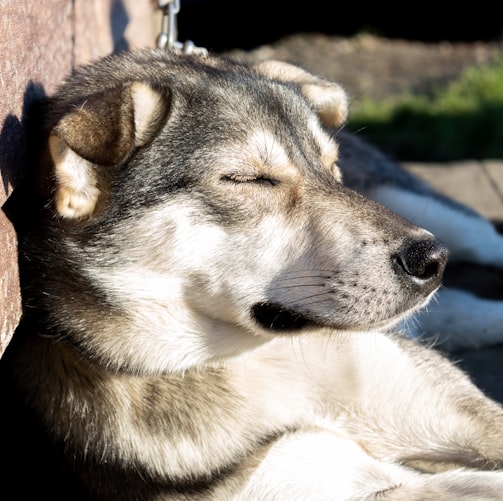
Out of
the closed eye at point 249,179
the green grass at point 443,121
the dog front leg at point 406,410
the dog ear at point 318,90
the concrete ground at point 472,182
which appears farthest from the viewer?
the green grass at point 443,121

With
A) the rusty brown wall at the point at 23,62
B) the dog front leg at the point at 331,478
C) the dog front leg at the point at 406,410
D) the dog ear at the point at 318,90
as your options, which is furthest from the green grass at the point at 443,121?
the dog front leg at the point at 331,478

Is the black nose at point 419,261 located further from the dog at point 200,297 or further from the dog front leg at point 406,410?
the dog front leg at point 406,410

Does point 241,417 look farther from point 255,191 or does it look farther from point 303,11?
point 303,11

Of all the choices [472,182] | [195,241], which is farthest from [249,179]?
[472,182]

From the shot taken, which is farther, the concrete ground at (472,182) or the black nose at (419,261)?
the concrete ground at (472,182)

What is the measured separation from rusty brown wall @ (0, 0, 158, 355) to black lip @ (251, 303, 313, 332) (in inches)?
30.8

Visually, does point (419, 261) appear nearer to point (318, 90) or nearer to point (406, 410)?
point (406, 410)

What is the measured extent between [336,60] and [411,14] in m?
1.60

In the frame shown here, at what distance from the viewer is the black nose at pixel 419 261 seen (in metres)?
2.94

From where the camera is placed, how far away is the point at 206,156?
9.98ft

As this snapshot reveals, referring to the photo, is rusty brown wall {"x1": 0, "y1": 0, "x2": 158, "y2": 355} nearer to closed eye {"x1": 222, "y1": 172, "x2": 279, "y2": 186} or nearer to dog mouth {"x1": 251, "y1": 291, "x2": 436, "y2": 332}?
closed eye {"x1": 222, "y1": 172, "x2": 279, "y2": 186}

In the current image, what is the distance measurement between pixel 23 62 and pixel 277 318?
1273 millimetres

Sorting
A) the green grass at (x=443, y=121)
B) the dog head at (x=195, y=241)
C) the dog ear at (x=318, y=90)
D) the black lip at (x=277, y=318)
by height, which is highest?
the dog ear at (x=318, y=90)

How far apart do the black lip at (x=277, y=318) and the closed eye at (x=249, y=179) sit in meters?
0.40
